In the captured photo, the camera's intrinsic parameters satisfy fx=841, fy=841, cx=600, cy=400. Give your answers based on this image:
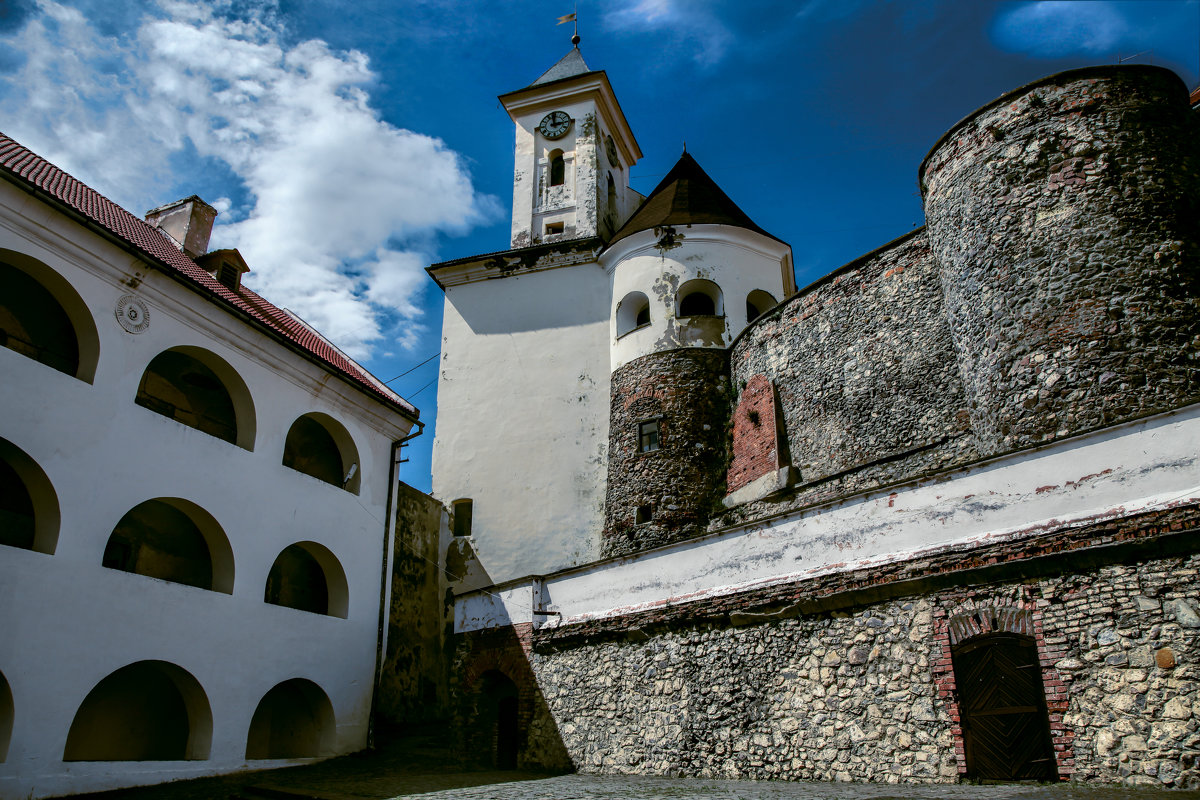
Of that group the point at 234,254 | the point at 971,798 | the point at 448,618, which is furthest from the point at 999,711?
the point at 234,254

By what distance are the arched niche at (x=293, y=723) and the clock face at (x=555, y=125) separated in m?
16.2

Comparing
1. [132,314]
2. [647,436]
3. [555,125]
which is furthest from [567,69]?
[132,314]

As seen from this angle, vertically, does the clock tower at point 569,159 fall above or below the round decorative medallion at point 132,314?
above

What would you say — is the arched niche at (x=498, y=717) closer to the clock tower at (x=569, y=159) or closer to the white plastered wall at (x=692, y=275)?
the white plastered wall at (x=692, y=275)

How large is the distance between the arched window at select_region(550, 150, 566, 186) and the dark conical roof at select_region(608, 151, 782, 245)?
3.14 metres

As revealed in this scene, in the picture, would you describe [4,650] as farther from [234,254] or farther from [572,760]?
[234,254]

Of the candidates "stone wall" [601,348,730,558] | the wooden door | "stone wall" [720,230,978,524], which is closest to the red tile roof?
"stone wall" [601,348,730,558]

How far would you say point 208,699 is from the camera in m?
10.9

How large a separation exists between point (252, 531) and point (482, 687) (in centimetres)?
414

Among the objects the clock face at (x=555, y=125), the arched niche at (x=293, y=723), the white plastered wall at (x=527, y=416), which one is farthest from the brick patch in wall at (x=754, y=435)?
the clock face at (x=555, y=125)

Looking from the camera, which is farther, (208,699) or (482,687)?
(482,687)

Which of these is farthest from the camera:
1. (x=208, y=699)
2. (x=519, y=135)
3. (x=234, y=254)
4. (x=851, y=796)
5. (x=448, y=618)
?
(x=519, y=135)

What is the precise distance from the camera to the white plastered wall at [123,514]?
9234mm

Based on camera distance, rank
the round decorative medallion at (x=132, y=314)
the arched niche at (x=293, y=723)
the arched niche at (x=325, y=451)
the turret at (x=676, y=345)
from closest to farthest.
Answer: the round decorative medallion at (x=132, y=314) < the arched niche at (x=293, y=723) < the arched niche at (x=325, y=451) < the turret at (x=676, y=345)
